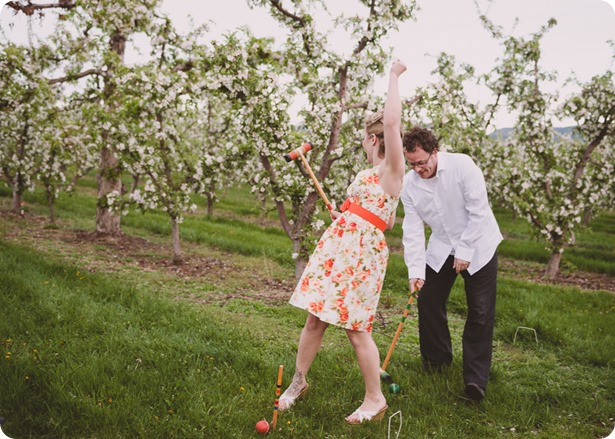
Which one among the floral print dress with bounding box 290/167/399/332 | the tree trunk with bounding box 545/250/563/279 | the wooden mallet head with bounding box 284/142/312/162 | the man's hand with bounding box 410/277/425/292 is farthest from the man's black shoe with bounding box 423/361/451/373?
the tree trunk with bounding box 545/250/563/279

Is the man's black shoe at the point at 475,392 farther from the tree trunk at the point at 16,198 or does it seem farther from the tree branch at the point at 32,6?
the tree trunk at the point at 16,198

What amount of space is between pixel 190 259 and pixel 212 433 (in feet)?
24.7

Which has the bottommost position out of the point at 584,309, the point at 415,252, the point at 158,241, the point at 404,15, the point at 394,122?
the point at 158,241

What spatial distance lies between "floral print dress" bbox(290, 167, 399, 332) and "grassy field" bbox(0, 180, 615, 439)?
2.58 ft

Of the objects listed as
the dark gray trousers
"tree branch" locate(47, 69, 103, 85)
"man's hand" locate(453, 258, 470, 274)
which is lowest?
the dark gray trousers

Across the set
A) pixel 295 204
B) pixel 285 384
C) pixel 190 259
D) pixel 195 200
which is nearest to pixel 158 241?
pixel 190 259

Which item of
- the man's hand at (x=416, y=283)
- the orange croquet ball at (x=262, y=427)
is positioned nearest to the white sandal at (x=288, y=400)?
the orange croquet ball at (x=262, y=427)

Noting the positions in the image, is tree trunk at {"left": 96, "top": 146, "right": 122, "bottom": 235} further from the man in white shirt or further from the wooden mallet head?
the man in white shirt

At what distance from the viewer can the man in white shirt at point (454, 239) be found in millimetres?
4227

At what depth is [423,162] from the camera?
4234mm

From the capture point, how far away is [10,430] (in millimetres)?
3480

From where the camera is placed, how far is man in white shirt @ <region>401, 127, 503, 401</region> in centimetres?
423

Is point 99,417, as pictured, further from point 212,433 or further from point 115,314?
point 115,314

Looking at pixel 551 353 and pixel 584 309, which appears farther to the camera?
pixel 584 309
